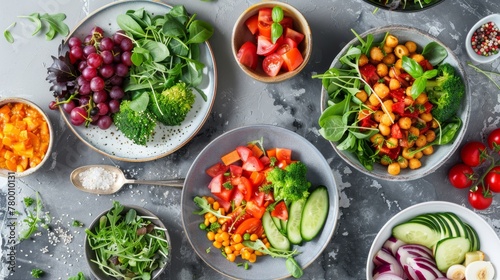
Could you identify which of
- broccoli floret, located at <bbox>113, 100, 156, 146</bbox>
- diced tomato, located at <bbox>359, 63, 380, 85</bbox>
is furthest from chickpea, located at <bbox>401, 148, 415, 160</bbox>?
broccoli floret, located at <bbox>113, 100, 156, 146</bbox>

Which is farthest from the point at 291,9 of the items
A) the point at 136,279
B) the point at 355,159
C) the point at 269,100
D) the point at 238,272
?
the point at 136,279

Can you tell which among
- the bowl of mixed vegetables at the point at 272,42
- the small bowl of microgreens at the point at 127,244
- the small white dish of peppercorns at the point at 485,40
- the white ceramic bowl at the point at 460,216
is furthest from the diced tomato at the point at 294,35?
the small bowl of microgreens at the point at 127,244

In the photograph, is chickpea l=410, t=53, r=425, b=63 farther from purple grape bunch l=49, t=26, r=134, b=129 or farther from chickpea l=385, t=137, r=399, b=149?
purple grape bunch l=49, t=26, r=134, b=129

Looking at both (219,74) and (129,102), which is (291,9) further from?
(129,102)

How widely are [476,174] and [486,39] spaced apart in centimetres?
63

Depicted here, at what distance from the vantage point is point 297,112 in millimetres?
2895

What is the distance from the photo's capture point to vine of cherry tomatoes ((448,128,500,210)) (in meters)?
2.78

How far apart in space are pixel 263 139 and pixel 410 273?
0.90 m

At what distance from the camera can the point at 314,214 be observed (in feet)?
9.05

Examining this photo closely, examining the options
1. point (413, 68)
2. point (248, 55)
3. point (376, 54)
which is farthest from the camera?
point (248, 55)

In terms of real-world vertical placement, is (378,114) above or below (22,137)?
above

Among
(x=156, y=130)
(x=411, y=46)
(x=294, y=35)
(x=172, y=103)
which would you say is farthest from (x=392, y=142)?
(x=156, y=130)

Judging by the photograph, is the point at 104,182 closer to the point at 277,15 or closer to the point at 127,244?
the point at 127,244

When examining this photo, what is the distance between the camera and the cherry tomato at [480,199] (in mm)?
2816
